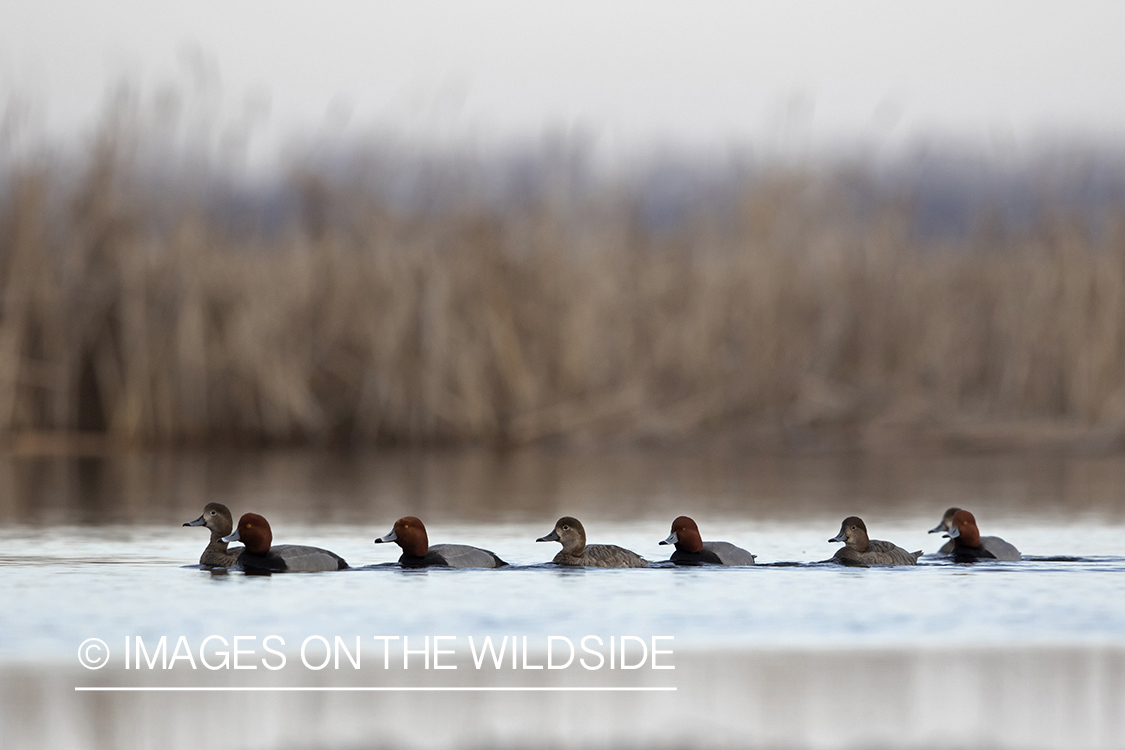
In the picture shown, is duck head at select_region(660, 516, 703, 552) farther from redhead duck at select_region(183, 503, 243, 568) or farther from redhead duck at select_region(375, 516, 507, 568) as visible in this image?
redhead duck at select_region(183, 503, 243, 568)

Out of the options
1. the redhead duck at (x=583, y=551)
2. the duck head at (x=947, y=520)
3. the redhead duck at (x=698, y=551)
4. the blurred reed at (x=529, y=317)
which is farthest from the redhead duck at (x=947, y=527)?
the blurred reed at (x=529, y=317)

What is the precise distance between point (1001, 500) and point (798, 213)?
214 inches

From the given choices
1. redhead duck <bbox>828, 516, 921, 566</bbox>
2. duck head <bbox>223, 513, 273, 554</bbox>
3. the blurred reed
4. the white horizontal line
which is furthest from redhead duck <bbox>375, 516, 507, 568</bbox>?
the blurred reed

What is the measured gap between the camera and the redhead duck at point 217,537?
777cm

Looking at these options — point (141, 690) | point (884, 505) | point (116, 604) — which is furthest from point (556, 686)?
point (884, 505)

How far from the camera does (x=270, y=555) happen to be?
297 inches

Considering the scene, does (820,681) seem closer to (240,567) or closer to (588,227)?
(240,567)

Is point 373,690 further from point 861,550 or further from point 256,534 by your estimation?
point 861,550

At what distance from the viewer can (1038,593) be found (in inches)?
269

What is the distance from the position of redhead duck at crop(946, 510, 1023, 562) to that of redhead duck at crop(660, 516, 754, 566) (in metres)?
Result: 1.06

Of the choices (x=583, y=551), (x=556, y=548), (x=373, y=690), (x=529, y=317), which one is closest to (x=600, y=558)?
(x=583, y=551)

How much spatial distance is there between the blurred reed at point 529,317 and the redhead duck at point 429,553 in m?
6.78

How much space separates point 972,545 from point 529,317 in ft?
24.5

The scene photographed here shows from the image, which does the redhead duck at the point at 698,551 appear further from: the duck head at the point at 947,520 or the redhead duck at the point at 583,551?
the duck head at the point at 947,520
